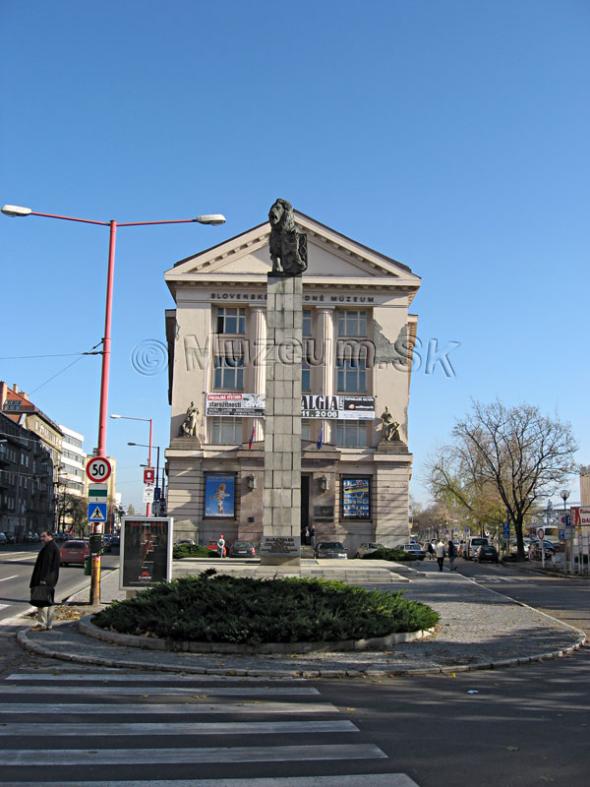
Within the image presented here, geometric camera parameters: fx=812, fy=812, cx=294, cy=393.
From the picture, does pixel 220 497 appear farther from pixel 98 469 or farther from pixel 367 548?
pixel 98 469

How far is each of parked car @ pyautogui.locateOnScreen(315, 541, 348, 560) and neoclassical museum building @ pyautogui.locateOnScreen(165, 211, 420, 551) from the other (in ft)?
11.1

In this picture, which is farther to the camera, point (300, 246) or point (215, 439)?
point (215, 439)

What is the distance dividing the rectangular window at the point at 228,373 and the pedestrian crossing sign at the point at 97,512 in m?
37.3

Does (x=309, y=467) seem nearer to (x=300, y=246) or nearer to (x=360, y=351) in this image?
(x=360, y=351)

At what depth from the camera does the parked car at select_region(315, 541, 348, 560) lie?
47.2m

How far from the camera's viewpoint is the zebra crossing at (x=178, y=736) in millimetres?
6180

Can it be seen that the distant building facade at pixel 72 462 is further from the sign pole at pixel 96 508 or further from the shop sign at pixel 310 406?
the sign pole at pixel 96 508

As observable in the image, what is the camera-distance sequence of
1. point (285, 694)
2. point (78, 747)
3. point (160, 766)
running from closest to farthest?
point (160, 766), point (78, 747), point (285, 694)

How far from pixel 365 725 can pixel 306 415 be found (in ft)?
157

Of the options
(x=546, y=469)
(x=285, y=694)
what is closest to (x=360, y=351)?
(x=546, y=469)

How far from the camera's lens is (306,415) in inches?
2191

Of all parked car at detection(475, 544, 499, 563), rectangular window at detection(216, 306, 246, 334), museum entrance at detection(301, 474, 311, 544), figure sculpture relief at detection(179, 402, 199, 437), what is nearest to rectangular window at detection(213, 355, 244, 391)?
rectangular window at detection(216, 306, 246, 334)

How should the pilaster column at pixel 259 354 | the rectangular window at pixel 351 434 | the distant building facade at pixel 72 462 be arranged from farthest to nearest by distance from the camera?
the distant building facade at pixel 72 462
the rectangular window at pixel 351 434
the pilaster column at pixel 259 354

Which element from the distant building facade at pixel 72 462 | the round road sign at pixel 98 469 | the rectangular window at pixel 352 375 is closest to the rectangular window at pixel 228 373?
the rectangular window at pixel 352 375
